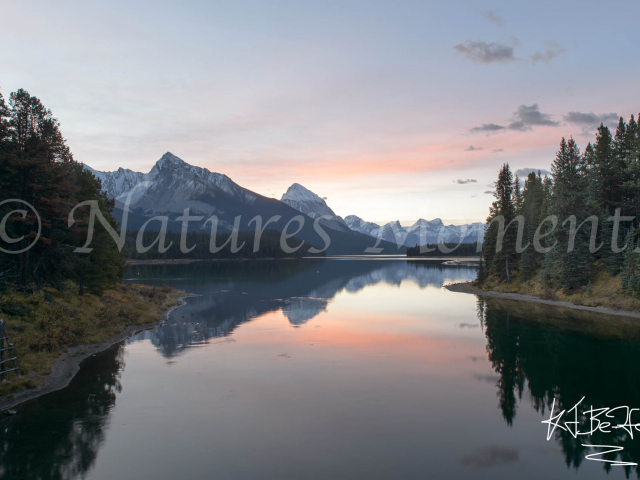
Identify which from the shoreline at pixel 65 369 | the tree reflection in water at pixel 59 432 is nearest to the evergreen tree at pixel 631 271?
the tree reflection in water at pixel 59 432

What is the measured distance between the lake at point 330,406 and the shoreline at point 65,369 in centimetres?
79

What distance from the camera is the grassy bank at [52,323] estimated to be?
82.2 ft

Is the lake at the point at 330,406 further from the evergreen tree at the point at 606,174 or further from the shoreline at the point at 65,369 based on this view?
the evergreen tree at the point at 606,174

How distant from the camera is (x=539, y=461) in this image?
16.5 metres

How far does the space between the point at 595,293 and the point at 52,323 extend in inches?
2627

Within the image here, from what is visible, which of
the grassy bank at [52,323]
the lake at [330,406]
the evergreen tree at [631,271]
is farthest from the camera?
the evergreen tree at [631,271]

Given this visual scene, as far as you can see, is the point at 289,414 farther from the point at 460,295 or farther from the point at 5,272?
the point at 460,295

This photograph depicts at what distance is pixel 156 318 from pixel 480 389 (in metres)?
37.3

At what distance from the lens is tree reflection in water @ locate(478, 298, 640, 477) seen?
18.8 m

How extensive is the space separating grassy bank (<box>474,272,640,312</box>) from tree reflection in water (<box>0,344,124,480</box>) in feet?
192

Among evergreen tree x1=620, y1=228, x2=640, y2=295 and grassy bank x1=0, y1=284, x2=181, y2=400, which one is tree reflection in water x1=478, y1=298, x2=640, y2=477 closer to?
evergreen tree x1=620, y1=228, x2=640, y2=295
